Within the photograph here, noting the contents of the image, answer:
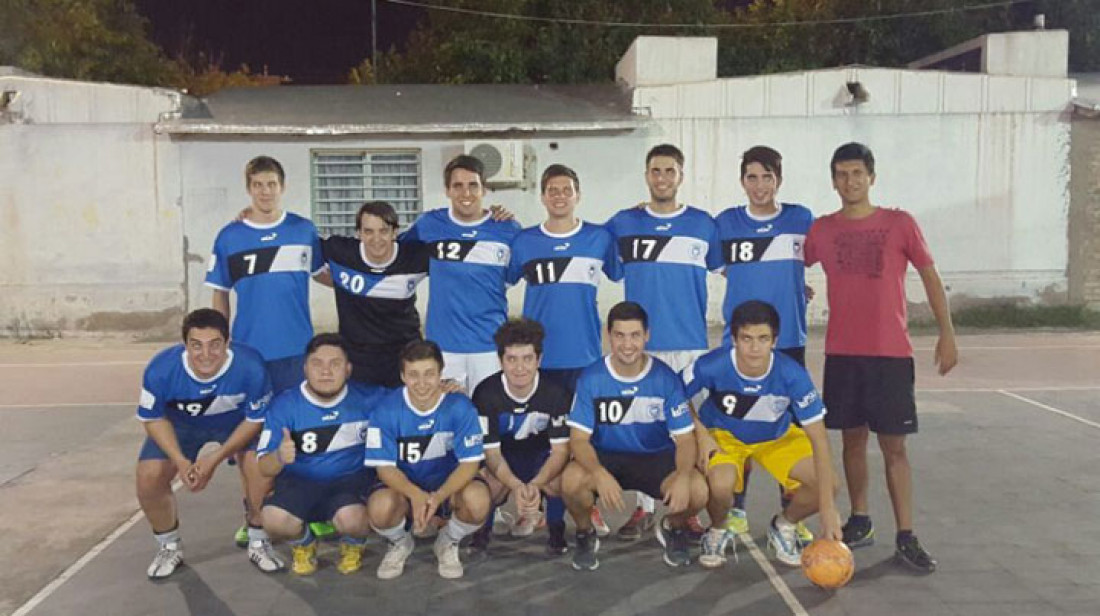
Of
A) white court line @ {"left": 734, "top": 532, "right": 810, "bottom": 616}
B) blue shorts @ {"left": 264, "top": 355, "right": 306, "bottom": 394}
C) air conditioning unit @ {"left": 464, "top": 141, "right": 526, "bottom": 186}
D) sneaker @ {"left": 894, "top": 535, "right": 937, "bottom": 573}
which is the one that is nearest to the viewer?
white court line @ {"left": 734, "top": 532, "right": 810, "bottom": 616}

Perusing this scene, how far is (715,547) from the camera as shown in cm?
446

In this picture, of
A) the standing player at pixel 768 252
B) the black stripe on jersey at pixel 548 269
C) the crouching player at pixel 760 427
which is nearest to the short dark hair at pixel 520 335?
the black stripe on jersey at pixel 548 269

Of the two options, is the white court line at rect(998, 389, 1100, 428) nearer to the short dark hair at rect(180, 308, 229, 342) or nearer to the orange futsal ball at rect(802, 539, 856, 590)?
the orange futsal ball at rect(802, 539, 856, 590)

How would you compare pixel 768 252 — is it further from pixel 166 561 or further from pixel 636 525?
pixel 166 561

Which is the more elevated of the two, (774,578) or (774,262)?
(774,262)

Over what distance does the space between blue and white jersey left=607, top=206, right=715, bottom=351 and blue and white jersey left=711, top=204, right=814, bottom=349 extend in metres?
0.16

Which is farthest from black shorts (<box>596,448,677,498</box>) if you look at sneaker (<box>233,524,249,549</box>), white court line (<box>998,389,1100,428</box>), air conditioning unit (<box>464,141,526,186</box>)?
air conditioning unit (<box>464,141,526,186</box>)

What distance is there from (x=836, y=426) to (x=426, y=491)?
81.5 inches

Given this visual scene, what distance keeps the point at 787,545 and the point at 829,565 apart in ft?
1.66

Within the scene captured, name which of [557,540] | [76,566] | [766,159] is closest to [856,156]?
[766,159]

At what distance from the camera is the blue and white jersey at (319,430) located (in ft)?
14.6

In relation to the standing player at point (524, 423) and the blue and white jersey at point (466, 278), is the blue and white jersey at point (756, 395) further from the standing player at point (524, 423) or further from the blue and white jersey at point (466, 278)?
the blue and white jersey at point (466, 278)

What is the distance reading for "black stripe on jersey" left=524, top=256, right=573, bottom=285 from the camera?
493 centimetres

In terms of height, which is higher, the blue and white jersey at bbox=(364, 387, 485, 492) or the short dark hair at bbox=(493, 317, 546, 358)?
the short dark hair at bbox=(493, 317, 546, 358)
